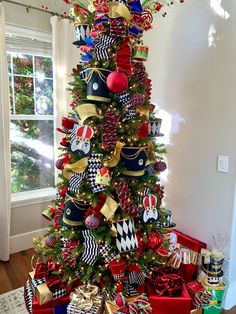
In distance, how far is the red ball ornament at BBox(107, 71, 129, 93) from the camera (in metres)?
1.40

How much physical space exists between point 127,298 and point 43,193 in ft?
5.66

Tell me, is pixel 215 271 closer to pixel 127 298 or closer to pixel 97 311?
pixel 127 298

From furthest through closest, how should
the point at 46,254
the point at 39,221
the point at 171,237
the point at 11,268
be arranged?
the point at 39,221 → the point at 11,268 → the point at 171,237 → the point at 46,254

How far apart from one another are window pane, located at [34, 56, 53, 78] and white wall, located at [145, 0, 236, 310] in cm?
117

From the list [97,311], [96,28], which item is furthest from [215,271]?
[96,28]

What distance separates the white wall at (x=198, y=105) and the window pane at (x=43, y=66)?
1.17m

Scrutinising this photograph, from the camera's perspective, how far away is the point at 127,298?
1599mm

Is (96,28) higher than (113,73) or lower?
higher

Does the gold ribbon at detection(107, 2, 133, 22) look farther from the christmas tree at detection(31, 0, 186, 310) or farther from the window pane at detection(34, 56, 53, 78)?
the window pane at detection(34, 56, 53, 78)

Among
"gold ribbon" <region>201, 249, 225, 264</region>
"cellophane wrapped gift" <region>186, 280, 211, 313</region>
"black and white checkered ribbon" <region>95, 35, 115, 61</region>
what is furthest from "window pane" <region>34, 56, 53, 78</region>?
"cellophane wrapped gift" <region>186, 280, 211, 313</region>

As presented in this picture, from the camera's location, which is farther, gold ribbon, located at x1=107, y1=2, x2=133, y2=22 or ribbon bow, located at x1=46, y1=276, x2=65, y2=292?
ribbon bow, located at x1=46, y1=276, x2=65, y2=292

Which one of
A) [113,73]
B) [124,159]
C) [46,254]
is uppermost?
[113,73]

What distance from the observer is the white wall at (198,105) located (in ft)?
6.29

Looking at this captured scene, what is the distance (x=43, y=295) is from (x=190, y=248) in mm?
1222
